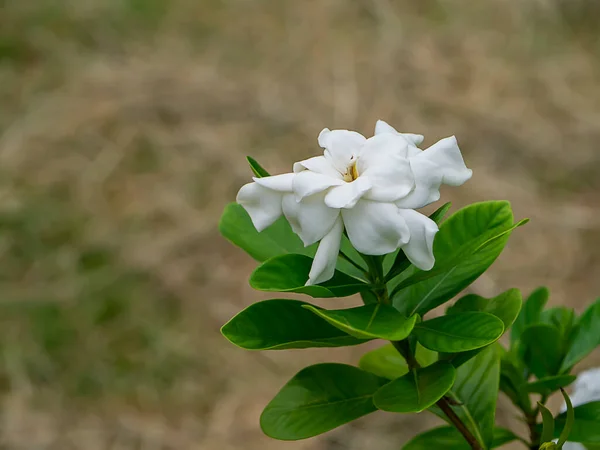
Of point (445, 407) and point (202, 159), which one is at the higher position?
point (202, 159)

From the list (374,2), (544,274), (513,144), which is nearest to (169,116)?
(374,2)

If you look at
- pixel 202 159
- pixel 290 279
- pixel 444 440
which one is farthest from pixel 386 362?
→ pixel 202 159

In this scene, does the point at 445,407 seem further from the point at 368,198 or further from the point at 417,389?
the point at 368,198

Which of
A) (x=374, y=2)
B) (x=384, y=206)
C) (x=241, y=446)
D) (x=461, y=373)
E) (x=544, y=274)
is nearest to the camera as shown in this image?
(x=384, y=206)

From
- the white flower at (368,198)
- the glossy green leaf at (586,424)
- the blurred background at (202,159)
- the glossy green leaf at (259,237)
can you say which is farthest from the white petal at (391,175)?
the blurred background at (202,159)

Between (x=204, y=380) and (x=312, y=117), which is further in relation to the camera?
(x=312, y=117)

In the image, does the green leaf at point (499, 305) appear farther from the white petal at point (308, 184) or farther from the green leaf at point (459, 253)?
the white petal at point (308, 184)

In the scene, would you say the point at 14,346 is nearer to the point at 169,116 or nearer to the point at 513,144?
the point at 169,116

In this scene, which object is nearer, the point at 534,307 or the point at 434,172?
the point at 434,172
